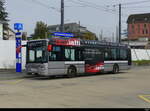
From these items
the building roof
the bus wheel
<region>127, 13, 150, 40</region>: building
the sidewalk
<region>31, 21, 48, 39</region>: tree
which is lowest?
the sidewalk

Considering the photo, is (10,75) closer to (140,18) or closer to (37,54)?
(37,54)

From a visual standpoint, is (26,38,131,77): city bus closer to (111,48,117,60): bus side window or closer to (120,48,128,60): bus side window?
→ (111,48,117,60): bus side window

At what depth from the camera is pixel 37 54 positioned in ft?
60.8

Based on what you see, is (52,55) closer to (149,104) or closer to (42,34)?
(149,104)

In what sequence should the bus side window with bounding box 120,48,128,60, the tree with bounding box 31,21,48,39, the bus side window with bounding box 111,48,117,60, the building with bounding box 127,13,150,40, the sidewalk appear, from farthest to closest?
the building with bounding box 127,13,150,40, the tree with bounding box 31,21,48,39, the bus side window with bounding box 120,48,128,60, the bus side window with bounding box 111,48,117,60, the sidewalk

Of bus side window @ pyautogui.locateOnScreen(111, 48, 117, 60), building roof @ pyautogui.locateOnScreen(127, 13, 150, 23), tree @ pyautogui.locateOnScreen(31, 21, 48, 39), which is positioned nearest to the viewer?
bus side window @ pyautogui.locateOnScreen(111, 48, 117, 60)

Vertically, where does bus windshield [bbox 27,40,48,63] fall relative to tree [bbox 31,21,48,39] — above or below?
below

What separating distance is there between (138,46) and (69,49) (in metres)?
79.2

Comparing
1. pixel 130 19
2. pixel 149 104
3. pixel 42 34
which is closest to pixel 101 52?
pixel 149 104

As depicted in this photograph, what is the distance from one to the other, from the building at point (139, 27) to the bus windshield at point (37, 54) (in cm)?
11380

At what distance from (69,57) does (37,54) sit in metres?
2.39

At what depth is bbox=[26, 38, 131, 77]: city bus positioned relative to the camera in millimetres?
17977

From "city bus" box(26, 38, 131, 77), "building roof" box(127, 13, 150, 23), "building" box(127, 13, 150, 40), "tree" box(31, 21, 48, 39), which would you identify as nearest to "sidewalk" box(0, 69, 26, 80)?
"city bus" box(26, 38, 131, 77)

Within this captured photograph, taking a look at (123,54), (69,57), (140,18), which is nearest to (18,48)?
(69,57)
